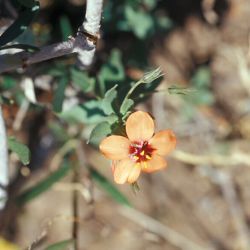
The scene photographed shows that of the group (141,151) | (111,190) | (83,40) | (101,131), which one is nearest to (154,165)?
(141,151)

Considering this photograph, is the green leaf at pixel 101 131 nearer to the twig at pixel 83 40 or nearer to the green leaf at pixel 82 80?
the twig at pixel 83 40

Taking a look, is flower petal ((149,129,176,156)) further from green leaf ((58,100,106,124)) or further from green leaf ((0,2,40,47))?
green leaf ((0,2,40,47))

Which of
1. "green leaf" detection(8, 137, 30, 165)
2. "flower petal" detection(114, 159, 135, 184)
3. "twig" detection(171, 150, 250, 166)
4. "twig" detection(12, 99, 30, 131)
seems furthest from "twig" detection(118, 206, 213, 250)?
"flower petal" detection(114, 159, 135, 184)

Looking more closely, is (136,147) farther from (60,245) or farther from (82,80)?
(60,245)

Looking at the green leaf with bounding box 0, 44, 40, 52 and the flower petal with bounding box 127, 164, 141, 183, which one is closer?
the flower petal with bounding box 127, 164, 141, 183

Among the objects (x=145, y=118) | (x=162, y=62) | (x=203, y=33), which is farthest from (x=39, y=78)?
(x=203, y=33)

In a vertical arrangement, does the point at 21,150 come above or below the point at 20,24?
below
